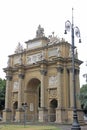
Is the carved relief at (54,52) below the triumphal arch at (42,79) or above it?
above

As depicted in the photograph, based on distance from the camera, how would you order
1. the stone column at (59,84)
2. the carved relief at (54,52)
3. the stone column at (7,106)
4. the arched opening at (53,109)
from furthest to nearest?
the stone column at (7,106) → the arched opening at (53,109) → the carved relief at (54,52) → the stone column at (59,84)

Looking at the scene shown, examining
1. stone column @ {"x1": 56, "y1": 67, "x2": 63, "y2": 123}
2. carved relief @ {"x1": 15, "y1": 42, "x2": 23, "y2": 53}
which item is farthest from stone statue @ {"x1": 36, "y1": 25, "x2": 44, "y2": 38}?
stone column @ {"x1": 56, "y1": 67, "x2": 63, "y2": 123}

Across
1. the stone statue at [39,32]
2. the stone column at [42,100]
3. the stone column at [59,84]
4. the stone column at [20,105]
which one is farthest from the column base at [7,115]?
the stone statue at [39,32]

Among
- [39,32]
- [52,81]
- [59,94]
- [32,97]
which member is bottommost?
[32,97]

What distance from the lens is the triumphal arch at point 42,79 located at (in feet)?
140

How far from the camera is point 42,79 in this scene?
147 ft

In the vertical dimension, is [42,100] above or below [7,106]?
above

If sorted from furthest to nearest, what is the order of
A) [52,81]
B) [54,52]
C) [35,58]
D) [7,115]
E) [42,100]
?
[7,115], [35,58], [54,52], [52,81], [42,100]

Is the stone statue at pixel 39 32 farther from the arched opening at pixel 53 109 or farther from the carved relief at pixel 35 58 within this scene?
the arched opening at pixel 53 109

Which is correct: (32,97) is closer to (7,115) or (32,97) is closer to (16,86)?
(16,86)

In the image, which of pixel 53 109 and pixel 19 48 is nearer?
pixel 53 109

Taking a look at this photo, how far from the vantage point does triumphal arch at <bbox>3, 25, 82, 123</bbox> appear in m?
42.6

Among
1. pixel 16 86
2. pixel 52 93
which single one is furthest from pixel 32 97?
pixel 52 93

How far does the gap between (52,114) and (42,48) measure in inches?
468
